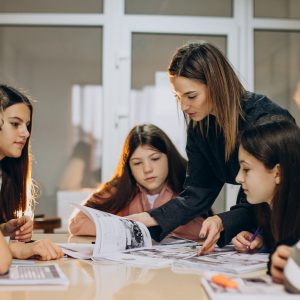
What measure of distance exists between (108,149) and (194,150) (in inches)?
82.7

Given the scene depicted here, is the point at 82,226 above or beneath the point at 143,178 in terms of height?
beneath

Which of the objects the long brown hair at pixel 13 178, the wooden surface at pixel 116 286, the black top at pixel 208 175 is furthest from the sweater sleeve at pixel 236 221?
the long brown hair at pixel 13 178

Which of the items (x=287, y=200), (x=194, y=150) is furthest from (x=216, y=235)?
(x=194, y=150)

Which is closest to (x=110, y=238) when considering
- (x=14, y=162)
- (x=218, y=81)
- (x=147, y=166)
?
(x=218, y=81)

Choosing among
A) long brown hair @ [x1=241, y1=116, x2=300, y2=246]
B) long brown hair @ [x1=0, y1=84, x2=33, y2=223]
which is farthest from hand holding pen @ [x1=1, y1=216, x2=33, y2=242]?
long brown hair @ [x1=241, y1=116, x2=300, y2=246]

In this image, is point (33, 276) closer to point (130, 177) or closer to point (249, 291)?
point (249, 291)

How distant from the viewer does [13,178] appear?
2016 millimetres

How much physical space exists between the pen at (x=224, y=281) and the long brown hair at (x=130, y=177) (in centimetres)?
141

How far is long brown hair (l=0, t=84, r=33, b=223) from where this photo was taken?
1.98m

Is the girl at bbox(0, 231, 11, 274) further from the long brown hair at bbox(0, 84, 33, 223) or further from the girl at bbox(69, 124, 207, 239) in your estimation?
the girl at bbox(69, 124, 207, 239)

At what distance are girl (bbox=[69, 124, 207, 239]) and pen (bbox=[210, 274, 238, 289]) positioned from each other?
1.39 metres

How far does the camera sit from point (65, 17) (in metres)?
3.90

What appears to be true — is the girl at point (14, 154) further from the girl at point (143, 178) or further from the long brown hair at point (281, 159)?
the long brown hair at point (281, 159)

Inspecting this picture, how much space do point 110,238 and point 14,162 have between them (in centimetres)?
68
